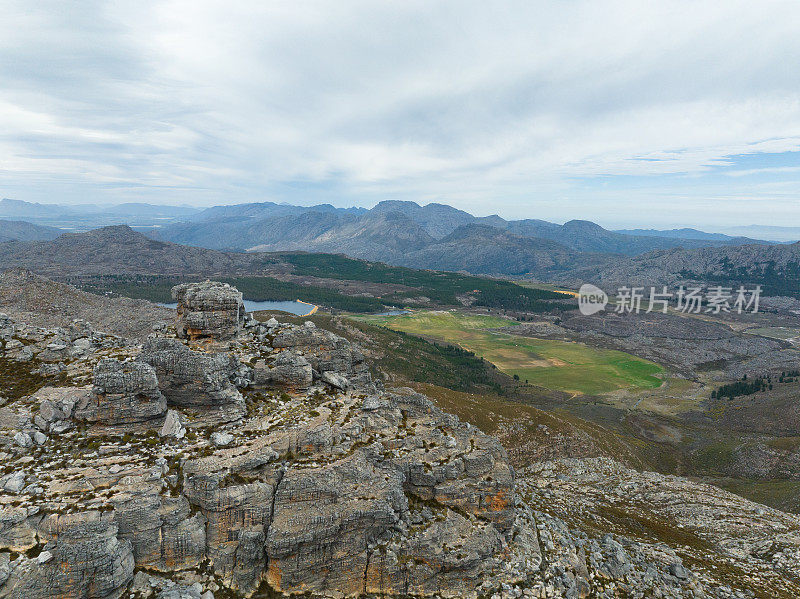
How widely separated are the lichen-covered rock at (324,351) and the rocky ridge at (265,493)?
145 mm

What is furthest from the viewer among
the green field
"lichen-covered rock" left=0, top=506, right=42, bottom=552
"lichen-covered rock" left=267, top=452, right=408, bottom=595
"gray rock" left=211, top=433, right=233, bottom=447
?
the green field

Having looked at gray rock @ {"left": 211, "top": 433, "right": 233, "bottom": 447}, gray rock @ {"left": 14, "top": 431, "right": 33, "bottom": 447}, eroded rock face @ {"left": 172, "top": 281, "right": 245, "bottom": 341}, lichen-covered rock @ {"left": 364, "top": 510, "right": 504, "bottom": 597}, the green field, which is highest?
eroded rock face @ {"left": 172, "top": 281, "right": 245, "bottom": 341}

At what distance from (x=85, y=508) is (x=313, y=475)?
11.9 m

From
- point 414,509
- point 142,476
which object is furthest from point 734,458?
point 142,476

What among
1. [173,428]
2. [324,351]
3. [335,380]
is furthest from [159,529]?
[324,351]

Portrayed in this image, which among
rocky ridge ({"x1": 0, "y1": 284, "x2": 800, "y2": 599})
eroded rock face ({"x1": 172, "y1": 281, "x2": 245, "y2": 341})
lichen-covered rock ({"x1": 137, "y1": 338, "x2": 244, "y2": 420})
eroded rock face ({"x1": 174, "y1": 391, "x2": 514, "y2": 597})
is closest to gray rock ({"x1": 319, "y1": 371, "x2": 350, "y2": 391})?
rocky ridge ({"x1": 0, "y1": 284, "x2": 800, "y2": 599})

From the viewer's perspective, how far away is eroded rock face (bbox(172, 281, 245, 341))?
32.4 meters

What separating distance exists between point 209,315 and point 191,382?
24.4ft

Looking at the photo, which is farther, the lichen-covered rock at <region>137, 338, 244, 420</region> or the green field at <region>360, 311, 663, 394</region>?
the green field at <region>360, 311, 663, 394</region>

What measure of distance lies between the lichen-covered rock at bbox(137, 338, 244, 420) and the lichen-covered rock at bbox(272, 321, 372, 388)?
24.3ft

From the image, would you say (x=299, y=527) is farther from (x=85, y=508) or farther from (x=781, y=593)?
(x=781, y=593)

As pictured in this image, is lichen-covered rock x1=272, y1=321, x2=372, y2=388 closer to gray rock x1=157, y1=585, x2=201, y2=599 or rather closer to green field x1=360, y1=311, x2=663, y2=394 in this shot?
gray rock x1=157, y1=585, x2=201, y2=599

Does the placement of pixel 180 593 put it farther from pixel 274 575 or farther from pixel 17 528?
pixel 17 528

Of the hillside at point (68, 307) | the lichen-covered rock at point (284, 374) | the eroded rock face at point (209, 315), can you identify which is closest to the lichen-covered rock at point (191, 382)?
the lichen-covered rock at point (284, 374)
